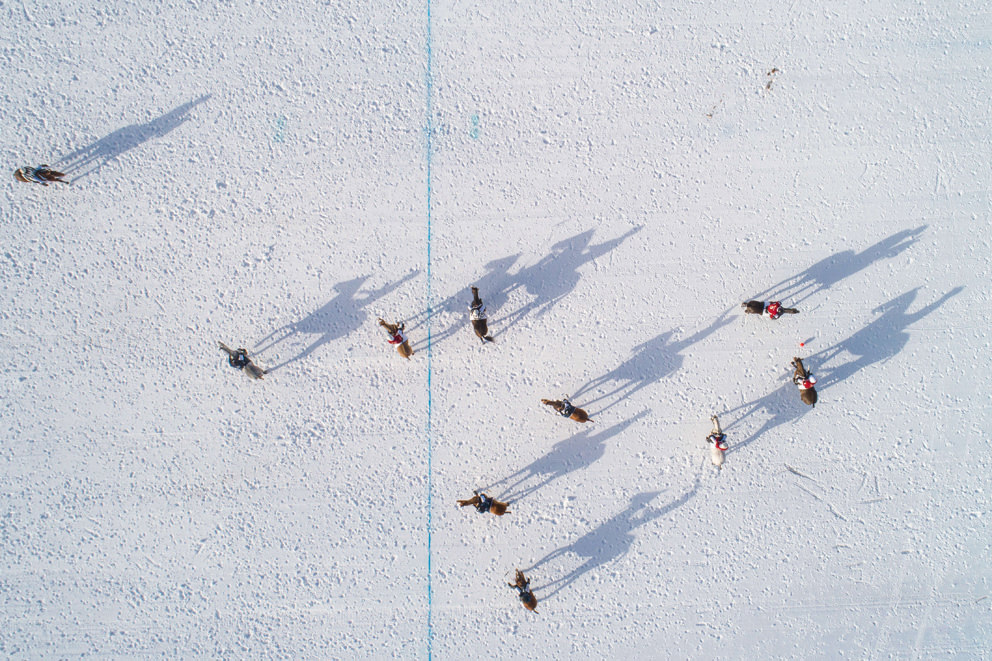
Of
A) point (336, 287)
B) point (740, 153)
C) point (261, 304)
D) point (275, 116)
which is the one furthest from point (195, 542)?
point (740, 153)

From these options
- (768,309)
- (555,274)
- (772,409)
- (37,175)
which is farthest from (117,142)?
(772,409)

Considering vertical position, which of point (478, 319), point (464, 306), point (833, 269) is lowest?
point (833, 269)

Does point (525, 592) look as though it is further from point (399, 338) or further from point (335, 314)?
point (335, 314)

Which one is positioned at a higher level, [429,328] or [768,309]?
[429,328]

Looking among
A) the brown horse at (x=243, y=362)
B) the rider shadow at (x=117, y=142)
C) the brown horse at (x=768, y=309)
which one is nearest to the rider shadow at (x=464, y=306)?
the brown horse at (x=243, y=362)

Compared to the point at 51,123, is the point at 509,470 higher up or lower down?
lower down

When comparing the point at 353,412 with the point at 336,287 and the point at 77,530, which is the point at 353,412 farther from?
the point at 77,530
